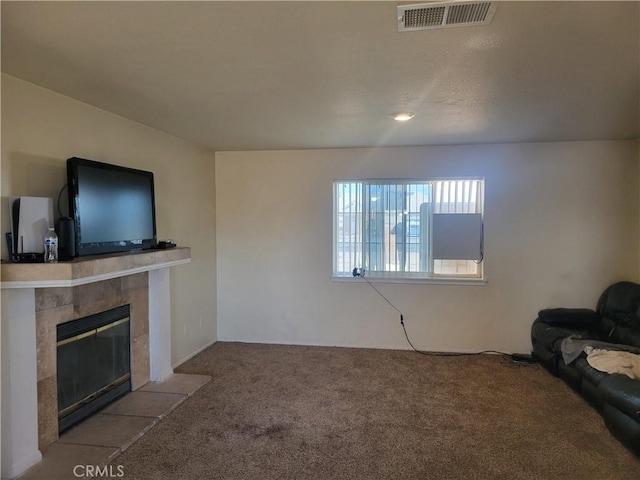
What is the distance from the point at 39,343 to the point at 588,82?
12.1 feet

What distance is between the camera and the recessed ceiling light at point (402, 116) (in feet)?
10.0

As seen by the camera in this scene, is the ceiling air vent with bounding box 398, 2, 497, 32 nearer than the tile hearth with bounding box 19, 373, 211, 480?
Yes

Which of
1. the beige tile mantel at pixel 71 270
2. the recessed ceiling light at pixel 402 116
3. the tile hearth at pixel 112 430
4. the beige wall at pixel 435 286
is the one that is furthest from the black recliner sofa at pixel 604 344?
the beige tile mantel at pixel 71 270

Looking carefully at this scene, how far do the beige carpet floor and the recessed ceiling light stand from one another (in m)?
2.31

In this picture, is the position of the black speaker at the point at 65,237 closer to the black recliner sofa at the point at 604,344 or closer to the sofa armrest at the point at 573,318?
the black recliner sofa at the point at 604,344

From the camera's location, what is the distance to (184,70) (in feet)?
7.07

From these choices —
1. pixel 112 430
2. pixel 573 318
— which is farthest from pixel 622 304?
pixel 112 430

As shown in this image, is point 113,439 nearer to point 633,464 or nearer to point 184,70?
point 184,70

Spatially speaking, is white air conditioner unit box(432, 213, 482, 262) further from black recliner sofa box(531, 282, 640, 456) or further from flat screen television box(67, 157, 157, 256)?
flat screen television box(67, 157, 157, 256)

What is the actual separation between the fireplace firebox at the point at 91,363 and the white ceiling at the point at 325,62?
1.61 metres

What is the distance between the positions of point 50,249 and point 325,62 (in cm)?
188

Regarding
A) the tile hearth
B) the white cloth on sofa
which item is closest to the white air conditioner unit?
the white cloth on sofa

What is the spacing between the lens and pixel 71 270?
2.24 meters

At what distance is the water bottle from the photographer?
7.43 ft
